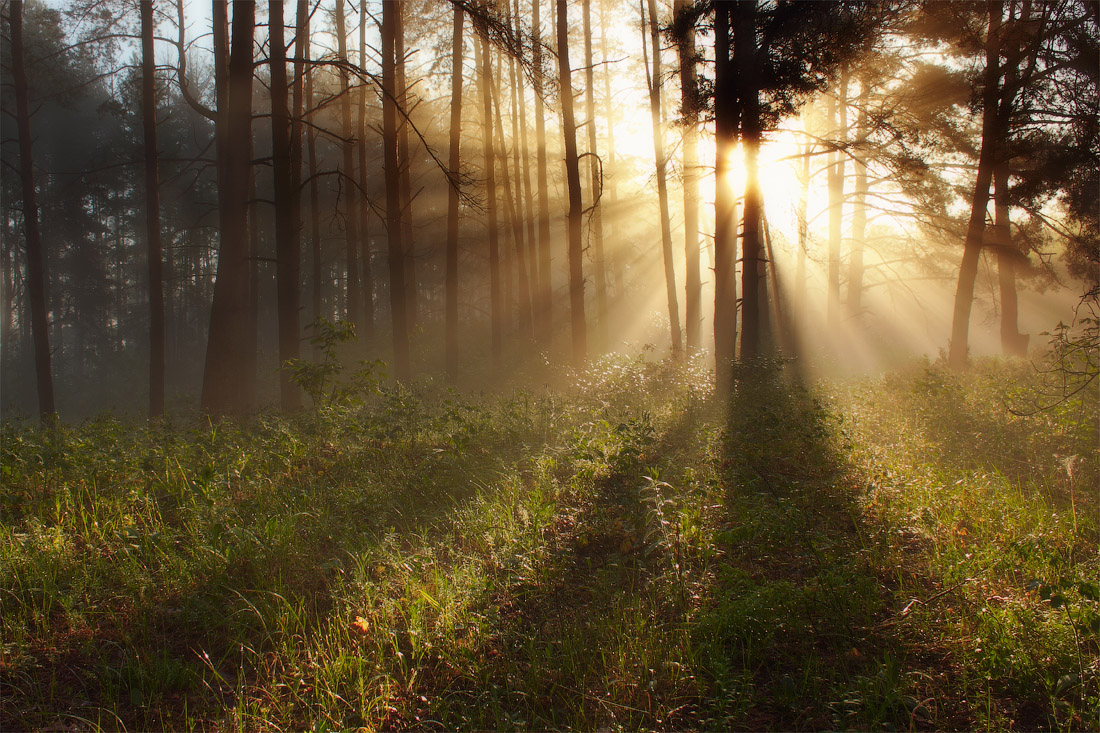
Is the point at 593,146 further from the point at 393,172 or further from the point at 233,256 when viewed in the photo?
the point at 233,256

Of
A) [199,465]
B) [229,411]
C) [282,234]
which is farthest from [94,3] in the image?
[199,465]

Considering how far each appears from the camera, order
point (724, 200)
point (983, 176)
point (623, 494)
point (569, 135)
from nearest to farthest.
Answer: point (623, 494) → point (724, 200) → point (983, 176) → point (569, 135)

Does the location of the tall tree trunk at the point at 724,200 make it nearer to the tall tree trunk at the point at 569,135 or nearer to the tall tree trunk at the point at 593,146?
the tall tree trunk at the point at 569,135

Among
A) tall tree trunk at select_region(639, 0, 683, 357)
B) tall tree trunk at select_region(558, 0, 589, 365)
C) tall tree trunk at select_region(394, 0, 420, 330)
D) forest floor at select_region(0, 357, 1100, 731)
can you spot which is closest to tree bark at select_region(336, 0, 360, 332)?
tall tree trunk at select_region(394, 0, 420, 330)

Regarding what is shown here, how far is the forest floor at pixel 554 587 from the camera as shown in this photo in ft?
8.52

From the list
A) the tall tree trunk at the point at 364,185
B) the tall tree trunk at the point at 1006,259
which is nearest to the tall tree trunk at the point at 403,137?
the tall tree trunk at the point at 364,185

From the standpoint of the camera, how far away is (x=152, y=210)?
1308 cm

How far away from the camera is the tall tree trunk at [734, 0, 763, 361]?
9.75 metres

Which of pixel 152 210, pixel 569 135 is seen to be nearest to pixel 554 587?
pixel 569 135

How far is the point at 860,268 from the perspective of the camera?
22.0 meters

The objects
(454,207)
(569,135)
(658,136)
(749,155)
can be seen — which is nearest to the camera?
(749,155)

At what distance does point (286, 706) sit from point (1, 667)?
1.58 meters

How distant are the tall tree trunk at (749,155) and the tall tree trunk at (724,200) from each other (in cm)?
21

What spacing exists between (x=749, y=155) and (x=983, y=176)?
6434mm
